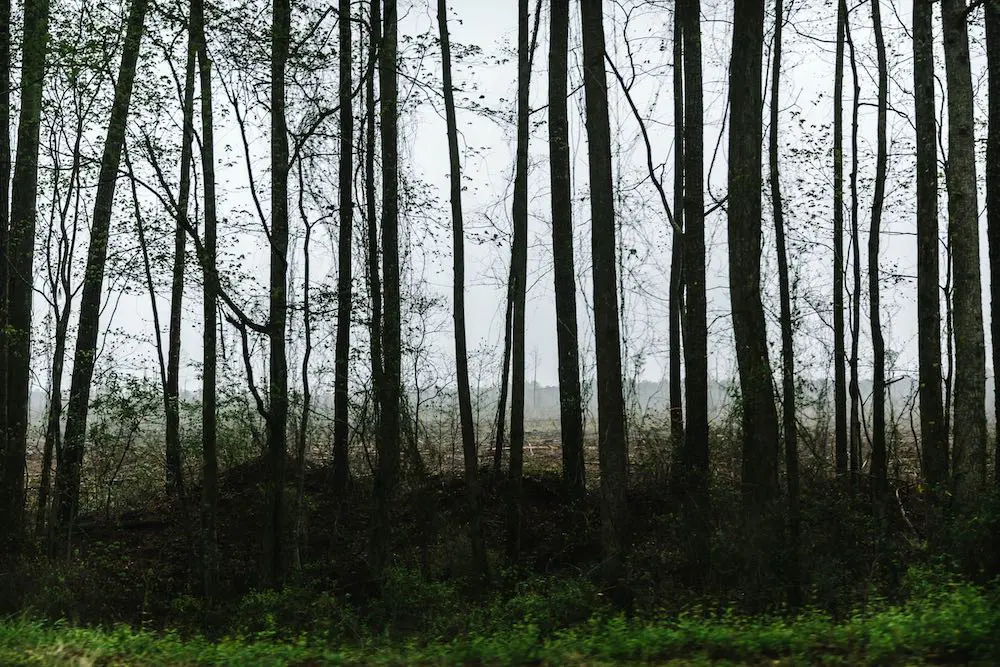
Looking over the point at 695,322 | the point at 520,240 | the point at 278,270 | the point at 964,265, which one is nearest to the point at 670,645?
the point at 964,265

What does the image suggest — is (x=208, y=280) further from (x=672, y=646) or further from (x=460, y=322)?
(x=672, y=646)

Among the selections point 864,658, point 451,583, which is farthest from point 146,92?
point 864,658

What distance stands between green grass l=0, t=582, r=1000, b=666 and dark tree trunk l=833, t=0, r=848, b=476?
8.55 m

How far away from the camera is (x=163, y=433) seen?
49.6 feet

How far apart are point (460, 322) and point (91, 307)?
6313mm

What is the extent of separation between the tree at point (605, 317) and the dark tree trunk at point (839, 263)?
648 centimetres

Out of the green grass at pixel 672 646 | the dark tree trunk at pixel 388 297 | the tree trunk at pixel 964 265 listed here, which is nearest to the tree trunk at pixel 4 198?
the dark tree trunk at pixel 388 297

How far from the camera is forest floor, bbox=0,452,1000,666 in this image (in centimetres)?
A: 581

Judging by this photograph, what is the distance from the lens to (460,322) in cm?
1233

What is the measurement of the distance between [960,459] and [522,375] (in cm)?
670

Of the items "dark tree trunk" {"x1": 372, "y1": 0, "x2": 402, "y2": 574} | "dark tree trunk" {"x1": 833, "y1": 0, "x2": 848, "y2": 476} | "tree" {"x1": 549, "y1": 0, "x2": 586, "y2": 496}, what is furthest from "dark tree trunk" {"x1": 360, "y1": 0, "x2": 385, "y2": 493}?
"dark tree trunk" {"x1": 833, "y1": 0, "x2": 848, "y2": 476}

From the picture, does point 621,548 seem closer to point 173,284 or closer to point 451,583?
point 451,583

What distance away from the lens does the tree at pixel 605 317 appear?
9883 millimetres

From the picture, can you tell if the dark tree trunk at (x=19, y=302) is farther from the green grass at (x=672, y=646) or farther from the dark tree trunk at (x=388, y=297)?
the green grass at (x=672, y=646)
